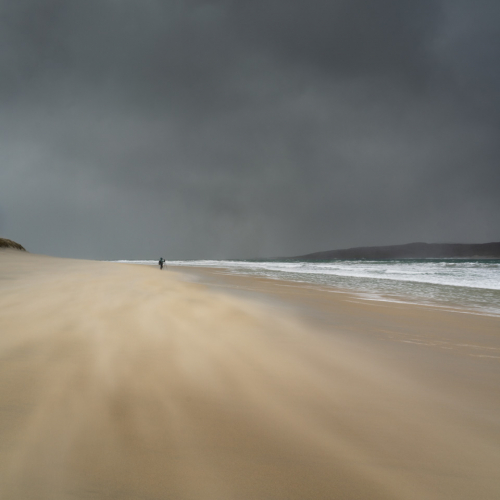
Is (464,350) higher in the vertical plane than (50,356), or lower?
lower

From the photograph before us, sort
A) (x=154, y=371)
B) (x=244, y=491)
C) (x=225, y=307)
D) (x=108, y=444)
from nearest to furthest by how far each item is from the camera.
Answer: (x=244, y=491), (x=108, y=444), (x=154, y=371), (x=225, y=307)

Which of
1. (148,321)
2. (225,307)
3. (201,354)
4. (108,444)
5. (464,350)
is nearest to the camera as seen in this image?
(108,444)

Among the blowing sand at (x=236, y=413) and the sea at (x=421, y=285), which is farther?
the sea at (x=421, y=285)

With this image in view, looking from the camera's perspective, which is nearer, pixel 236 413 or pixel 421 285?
pixel 236 413

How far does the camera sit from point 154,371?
2143 millimetres

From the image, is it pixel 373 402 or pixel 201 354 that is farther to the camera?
pixel 201 354

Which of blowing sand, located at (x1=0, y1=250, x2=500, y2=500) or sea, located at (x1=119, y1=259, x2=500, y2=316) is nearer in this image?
blowing sand, located at (x1=0, y1=250, x2=500, y2=500)

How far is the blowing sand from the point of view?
1.16 metres

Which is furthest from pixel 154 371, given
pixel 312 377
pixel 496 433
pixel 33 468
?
pixel 496 433

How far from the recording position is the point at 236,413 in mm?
1664

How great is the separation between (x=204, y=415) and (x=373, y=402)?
3.61ft

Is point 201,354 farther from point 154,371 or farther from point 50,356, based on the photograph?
point 50,356

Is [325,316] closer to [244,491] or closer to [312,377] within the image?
[312,377]

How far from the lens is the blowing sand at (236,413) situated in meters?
1.16
